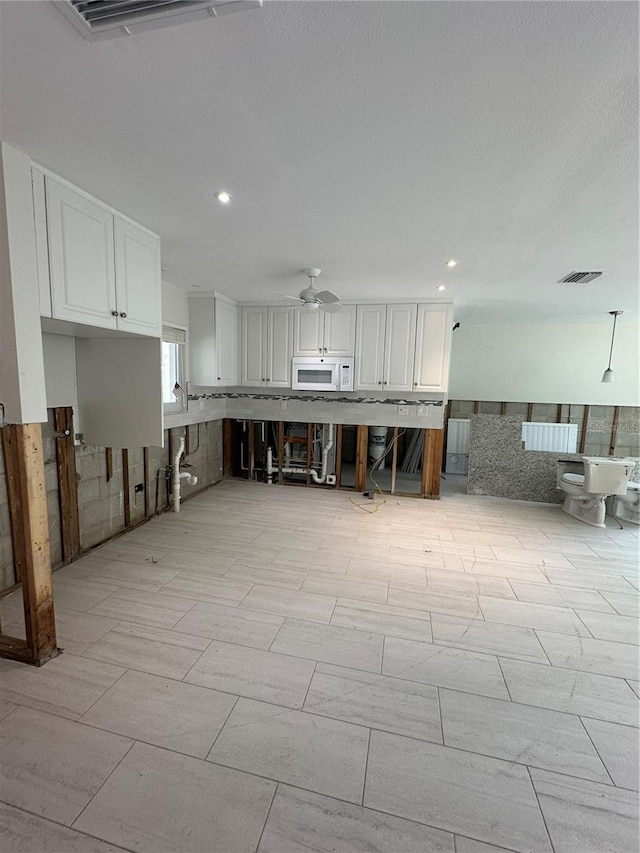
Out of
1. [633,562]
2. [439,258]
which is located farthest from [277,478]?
[633,562]

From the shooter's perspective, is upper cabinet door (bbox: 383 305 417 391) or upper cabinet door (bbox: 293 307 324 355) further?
upper cabinet door (bbox: 293 307 324 355)

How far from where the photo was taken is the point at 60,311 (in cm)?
190

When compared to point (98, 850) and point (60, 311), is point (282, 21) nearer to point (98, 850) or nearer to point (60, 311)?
point (60, 311)

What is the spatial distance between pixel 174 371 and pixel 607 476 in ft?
16.7

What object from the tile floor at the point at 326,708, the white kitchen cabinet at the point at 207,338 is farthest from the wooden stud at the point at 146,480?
the white kitchen cabinet at the point at 207,338

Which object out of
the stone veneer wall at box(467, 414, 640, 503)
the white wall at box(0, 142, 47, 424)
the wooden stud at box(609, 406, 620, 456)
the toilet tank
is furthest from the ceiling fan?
the wooden stud at box(609, 406, 620, 456)

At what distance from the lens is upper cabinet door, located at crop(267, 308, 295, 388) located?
16.0 ft

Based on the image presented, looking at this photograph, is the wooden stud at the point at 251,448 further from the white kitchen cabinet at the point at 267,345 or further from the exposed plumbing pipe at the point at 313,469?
the white kitchen cabinet at the point at 267,345

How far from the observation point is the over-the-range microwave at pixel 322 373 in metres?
4.72

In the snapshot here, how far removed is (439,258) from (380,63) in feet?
6.40

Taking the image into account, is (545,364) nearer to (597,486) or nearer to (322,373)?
(597,486)

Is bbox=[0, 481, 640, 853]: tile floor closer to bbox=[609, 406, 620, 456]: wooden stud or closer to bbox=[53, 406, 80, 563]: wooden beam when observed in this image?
bbox=[53, 406, 80, 563]: wooden beam

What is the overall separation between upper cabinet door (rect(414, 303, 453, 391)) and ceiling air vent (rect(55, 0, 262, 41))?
3818 millimetres

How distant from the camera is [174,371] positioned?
4379 mm
